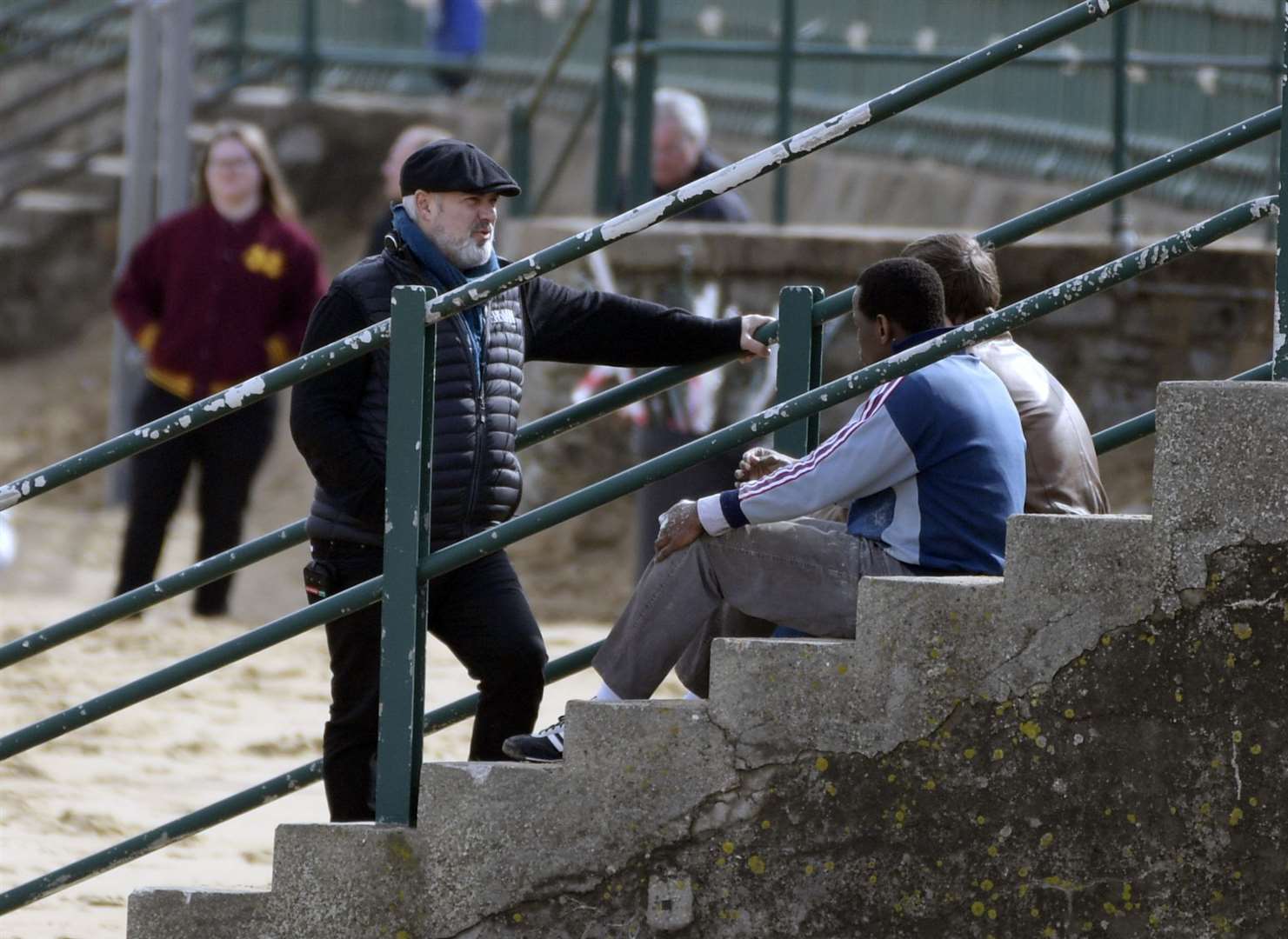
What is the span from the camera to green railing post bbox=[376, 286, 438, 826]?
354 cm

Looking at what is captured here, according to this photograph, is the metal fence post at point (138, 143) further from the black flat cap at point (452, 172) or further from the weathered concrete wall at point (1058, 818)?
the weathered concrete wall at point (1058, 818)

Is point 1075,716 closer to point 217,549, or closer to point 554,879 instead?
point 554,879

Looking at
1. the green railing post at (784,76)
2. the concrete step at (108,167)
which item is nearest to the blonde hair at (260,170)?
the green railing post at (784,76)

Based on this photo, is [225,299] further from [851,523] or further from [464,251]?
[851,523]

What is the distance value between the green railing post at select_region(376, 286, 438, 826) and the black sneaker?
0.55 feet

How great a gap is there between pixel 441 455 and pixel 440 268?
0.36 metres

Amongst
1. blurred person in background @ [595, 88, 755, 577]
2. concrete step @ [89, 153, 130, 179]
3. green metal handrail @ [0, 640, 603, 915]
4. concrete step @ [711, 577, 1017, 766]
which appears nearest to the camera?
concrete step @ [711, 577, 1017, 766]

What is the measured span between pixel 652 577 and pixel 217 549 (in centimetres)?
482

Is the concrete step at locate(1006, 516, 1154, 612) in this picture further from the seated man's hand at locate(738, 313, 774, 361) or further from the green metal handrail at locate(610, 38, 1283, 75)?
the green metal handrail at locate(610, 38, 1283, 75)

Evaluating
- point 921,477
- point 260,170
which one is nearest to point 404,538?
point 921,477

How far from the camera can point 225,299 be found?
26.6 feet

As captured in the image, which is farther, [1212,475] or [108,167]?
[108,167]

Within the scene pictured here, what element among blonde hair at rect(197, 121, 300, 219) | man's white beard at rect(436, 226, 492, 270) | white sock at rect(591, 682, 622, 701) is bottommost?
white sock at rect(591, 682, 622, 701)

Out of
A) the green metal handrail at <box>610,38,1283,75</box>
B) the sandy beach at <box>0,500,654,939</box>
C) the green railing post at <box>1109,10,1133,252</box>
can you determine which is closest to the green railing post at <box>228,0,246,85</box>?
the green metal handrail at <box>610,38,1283,75</box>
